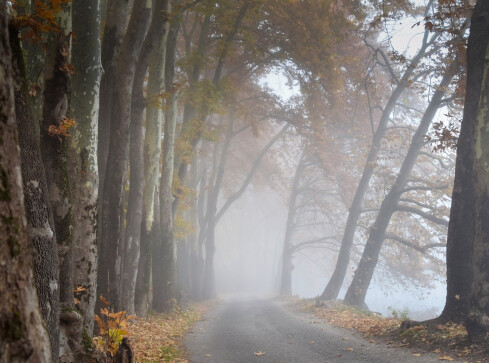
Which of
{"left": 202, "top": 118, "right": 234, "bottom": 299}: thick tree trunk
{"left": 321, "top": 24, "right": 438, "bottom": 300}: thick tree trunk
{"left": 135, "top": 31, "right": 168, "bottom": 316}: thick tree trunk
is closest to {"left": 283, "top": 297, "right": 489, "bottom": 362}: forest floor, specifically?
{"left": 135, "top": 31, "right": 168, "bottom": 316}: thick tree trunk

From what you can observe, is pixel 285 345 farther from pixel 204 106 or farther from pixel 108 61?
pixel 204 106

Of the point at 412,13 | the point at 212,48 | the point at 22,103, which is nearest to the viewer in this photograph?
the point at 22,103

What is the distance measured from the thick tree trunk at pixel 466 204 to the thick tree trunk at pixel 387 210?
18.6 feet

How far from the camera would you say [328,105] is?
52.7ft

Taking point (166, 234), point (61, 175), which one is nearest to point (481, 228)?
point (61, 175)

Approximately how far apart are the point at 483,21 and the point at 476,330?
218 inches

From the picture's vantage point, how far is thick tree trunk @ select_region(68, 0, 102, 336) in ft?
18.8

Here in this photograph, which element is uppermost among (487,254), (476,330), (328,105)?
(328,105)

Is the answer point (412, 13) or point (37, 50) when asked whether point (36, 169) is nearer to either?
point (37, 50)

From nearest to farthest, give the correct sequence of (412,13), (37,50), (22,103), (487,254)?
1. (22,103)
2. (37,50)
3. (487,254)
4. (412,13)

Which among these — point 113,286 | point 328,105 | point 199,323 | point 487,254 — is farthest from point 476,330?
point 328,105

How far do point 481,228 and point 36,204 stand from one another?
6719mm

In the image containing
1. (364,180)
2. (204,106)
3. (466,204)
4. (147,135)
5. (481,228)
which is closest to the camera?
(481,228)

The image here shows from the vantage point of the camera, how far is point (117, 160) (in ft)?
25.2
